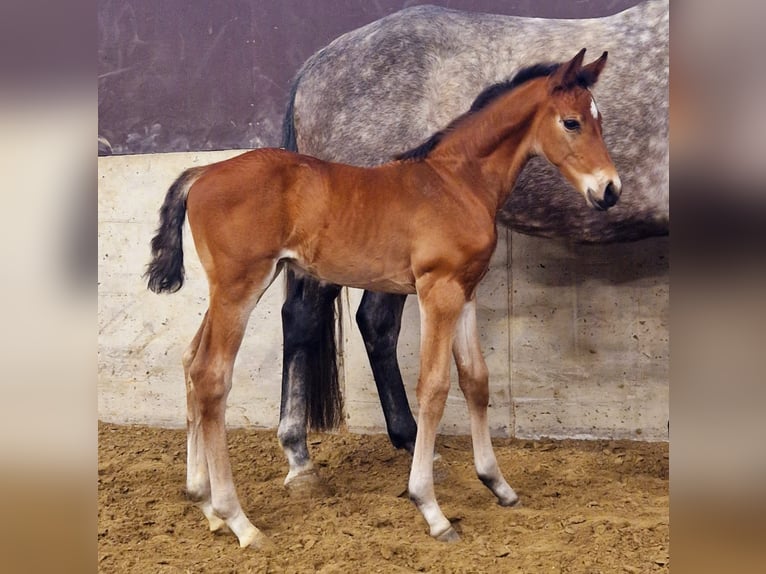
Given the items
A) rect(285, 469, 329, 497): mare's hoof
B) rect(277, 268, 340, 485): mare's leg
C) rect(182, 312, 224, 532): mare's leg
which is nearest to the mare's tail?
rect(277, 268, 340, 485): mare's leg

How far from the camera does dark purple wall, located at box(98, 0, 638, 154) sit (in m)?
3.49

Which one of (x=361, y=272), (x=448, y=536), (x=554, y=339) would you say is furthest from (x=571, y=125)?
(x=448, y=536)

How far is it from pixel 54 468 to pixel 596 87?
2.75 m

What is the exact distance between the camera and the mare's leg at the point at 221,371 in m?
2.46

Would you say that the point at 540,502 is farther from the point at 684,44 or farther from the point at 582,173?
the point at 684,44

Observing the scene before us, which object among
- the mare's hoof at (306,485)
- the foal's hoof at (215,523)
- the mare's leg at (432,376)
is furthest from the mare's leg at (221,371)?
the mare's leg at (432,376)

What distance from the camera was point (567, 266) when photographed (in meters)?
3.57

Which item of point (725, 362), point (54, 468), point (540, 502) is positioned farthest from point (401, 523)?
point (725, 362)

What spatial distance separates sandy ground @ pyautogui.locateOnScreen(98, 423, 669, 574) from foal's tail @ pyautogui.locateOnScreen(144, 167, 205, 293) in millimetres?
986

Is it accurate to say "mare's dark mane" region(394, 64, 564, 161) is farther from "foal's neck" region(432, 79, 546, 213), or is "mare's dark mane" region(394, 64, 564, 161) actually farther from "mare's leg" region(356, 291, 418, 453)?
"mare's leg" region(356, 291, 418, 453)

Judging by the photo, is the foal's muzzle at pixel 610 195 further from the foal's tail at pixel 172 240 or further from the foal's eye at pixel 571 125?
the foal's tail at pixel 172 240

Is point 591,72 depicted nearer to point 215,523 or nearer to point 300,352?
point 300,352

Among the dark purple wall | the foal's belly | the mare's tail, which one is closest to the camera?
the foal's belly

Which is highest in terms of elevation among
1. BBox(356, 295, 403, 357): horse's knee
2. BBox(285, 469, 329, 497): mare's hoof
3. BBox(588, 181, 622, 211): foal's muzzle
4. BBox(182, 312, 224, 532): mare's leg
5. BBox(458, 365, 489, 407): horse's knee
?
BBox(588, 181, 622, 211): foal's muzzle
